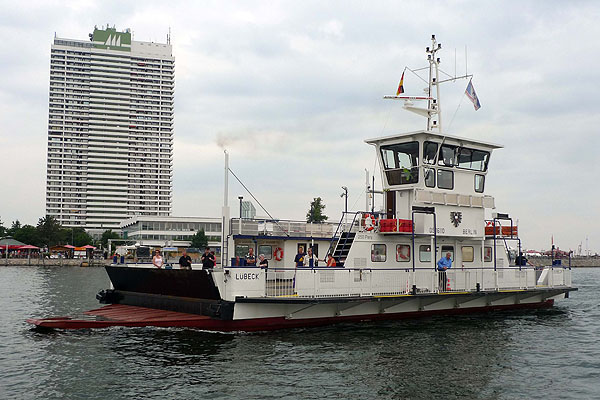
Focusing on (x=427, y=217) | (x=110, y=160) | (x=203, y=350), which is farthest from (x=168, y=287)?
(x=110, y=160)

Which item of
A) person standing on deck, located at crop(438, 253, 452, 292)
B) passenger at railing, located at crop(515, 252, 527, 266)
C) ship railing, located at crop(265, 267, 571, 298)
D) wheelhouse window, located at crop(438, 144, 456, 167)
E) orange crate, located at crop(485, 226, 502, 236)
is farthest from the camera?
passenger at railing, located at crop(515, 252, 527, 266)

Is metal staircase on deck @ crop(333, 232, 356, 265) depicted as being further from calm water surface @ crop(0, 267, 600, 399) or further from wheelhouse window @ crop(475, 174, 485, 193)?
wheelhouse window @ crop(475, 174, 485, 193)

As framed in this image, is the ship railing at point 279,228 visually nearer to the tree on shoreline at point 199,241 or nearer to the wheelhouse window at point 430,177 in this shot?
the wheelhouse window at point 430,177

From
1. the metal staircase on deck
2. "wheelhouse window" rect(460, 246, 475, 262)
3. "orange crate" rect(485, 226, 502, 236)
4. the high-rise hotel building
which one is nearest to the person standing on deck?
"wheelhouse window" rect(460, 246, 475, 262)

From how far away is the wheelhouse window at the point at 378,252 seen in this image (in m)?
20.2

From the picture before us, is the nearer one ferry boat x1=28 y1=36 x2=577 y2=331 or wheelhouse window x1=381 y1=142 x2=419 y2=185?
ferry boat x1=28 y1=36 x2=577 y2=331

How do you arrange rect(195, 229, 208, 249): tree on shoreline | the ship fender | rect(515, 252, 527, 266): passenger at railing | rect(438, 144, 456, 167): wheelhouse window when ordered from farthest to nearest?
rect(195, 229, 208, 249): tree on shoreline, rect(515, 252, 527, 266): passenger at railing, rect(438, 144, 456, 167): wheelhouse window, the ship fender

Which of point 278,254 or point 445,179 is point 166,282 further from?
point 445,179

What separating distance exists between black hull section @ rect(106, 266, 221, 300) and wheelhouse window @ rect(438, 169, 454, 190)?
10.1 m

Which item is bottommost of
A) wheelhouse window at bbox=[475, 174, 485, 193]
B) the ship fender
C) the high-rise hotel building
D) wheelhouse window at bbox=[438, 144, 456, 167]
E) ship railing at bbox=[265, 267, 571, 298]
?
the ship fender

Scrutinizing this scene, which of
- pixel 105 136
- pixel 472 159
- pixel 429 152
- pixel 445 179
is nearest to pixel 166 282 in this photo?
pixel 429 152

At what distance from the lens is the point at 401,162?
71.5ft

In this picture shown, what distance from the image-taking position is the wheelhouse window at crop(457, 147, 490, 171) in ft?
73.6

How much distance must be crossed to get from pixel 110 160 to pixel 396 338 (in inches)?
6911
